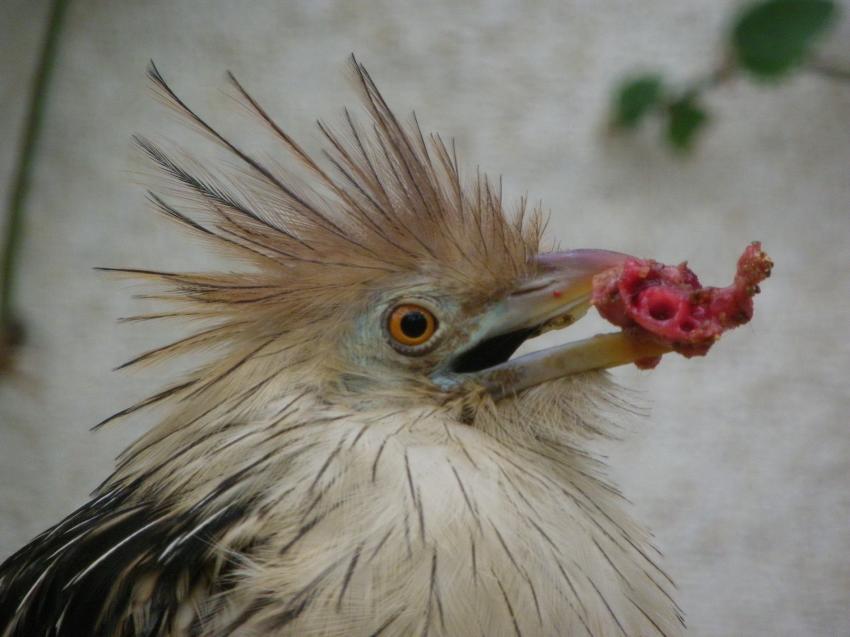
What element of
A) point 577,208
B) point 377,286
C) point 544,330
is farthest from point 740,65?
point 377,286

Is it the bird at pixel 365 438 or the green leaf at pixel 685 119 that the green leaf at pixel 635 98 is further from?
the bird at pixel 365 438

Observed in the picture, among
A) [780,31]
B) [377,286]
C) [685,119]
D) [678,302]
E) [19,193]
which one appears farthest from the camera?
[19,193]

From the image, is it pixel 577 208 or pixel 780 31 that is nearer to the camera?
pixel 780 31

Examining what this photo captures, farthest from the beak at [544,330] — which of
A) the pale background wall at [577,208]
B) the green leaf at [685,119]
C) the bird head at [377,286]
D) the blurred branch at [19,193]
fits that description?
the blurred branch at [19,193]

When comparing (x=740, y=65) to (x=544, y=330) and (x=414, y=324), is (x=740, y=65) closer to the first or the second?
(x=544, y=330)

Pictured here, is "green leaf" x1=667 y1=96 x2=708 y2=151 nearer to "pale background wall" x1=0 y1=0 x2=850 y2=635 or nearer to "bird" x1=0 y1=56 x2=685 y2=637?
"pale background wall" x1=0 y1=0 x2=850 y2=635
